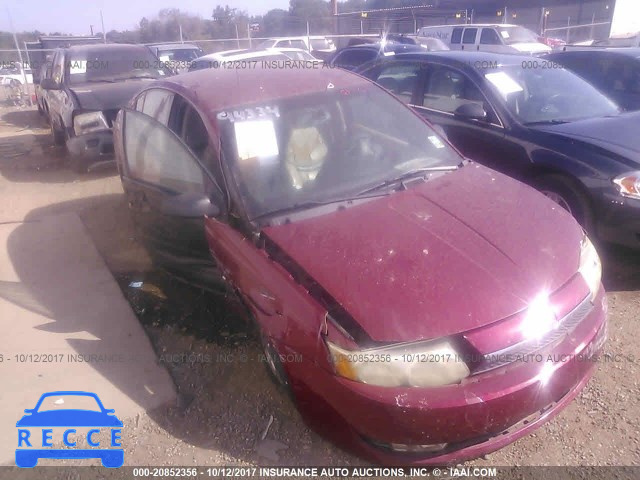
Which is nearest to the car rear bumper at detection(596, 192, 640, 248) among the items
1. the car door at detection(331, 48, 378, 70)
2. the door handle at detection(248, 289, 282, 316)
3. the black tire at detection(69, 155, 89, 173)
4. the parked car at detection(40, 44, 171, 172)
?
the door handle at detection(248, 289, 282, 316)

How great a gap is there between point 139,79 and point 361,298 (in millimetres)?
7377

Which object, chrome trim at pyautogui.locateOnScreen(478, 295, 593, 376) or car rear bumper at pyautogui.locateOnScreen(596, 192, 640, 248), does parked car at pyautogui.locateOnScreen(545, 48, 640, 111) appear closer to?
car rear bumper at pyautogui.locateOnScreen(596, 192, 640, 248)

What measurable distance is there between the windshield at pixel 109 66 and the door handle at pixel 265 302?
6.93m

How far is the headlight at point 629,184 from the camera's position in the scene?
11.6 feet

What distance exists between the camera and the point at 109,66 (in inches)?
327

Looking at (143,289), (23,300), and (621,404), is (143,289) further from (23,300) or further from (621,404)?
Result: (621,404)

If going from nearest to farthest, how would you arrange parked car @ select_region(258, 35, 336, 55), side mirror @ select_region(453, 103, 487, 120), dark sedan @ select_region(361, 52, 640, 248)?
dark sedan @ select_region(361, 52, 640, 248) → side mirror @ select_region(453, 103, 487, 120) → parked car @ select_region(258, 35, 336, 55)

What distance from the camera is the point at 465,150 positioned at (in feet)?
15.4

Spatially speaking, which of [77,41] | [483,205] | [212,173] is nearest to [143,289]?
[212,173]

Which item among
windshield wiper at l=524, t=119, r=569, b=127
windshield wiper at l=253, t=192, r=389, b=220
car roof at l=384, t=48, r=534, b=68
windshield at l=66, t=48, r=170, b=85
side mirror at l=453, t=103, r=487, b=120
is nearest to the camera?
windshield wiper at l=253, t=192, r=389, b=220

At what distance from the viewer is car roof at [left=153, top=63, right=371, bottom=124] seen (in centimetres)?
311

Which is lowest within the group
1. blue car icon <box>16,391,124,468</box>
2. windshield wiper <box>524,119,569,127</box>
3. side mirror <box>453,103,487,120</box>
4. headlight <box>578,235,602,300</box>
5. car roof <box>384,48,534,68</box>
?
blue car icon <box>16,391,124,468</box>

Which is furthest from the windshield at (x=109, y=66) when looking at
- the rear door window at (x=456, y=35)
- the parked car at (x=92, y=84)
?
the rear door window at (x=456, y=35)

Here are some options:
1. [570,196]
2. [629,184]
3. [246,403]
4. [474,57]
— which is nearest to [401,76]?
[474,57]
